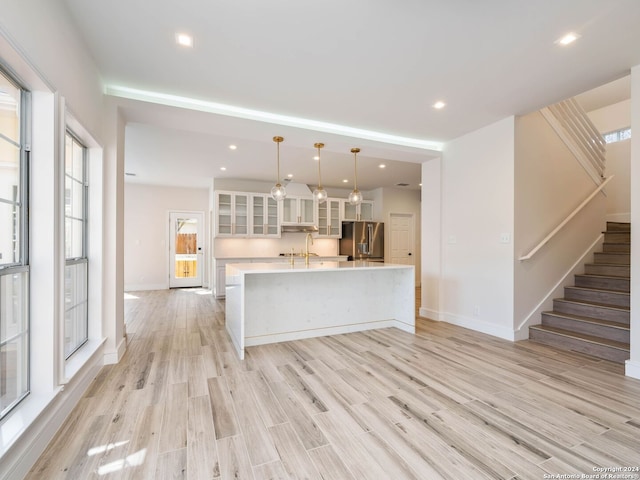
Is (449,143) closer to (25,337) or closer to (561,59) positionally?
(561,59)

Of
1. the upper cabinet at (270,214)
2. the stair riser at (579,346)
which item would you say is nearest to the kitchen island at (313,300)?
the stair riser at (579,346)

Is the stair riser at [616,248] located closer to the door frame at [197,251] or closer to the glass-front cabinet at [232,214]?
the glass-front cabinet at [232,214]

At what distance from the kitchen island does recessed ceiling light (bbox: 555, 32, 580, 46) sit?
2.50 meters

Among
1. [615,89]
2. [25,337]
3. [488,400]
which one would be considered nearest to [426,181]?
[615,89]

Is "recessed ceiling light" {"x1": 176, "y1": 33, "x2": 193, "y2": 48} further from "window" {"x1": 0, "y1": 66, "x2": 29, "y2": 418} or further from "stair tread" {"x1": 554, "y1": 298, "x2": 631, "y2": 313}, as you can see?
"stair tread" {"x1": 554, "y1": 298, "x2": 631, "y2": 313}

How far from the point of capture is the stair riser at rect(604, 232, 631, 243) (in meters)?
4.23

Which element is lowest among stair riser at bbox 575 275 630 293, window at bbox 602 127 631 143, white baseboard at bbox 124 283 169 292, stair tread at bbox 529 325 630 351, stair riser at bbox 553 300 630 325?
white baseboard at bbox 124 283 169 292

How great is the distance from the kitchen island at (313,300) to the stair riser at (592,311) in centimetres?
184

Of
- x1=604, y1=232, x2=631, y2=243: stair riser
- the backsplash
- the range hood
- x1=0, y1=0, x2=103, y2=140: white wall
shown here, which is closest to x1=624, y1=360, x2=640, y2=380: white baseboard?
x1=604, y1=232, x2=631, y2=243: stair riser

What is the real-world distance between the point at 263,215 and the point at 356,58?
489cm

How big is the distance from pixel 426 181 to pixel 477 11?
10.0 ft

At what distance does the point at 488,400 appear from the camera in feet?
7.24

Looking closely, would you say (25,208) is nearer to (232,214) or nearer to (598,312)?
(232,214)

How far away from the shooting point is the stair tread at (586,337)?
301 centimetres
